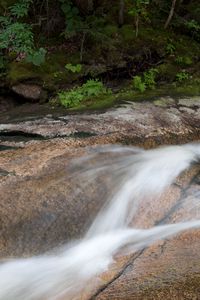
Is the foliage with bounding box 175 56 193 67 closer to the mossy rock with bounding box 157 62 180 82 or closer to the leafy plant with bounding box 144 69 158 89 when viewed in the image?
the mossy rock with bounding box 157 62 180 82

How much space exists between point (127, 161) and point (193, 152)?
4.02ft

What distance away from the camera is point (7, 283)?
455 centimetres

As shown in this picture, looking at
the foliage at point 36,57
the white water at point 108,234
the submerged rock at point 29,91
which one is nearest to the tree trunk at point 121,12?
the foliage at point 36,57

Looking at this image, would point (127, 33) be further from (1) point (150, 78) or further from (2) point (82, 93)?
(2) point (82, 93)

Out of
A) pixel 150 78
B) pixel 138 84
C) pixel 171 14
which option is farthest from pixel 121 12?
pixel 138 84

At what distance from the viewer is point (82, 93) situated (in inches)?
363

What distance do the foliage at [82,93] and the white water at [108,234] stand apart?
242 cm

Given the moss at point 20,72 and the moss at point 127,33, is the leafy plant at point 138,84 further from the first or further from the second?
the moss at point 20,72

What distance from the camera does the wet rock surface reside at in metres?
4.03

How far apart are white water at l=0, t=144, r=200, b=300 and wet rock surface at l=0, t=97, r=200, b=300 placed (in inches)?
5.8

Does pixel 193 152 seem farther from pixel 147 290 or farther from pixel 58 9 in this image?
pixel 58 9

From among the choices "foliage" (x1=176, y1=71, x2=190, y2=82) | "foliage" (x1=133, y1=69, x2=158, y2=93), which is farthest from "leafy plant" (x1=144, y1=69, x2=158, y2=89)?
"foliage" (x1=176, y1=71, x2=190, y2=82)

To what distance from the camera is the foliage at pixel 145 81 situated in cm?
934

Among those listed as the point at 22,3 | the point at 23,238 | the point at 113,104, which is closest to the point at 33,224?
the point at 23,238
